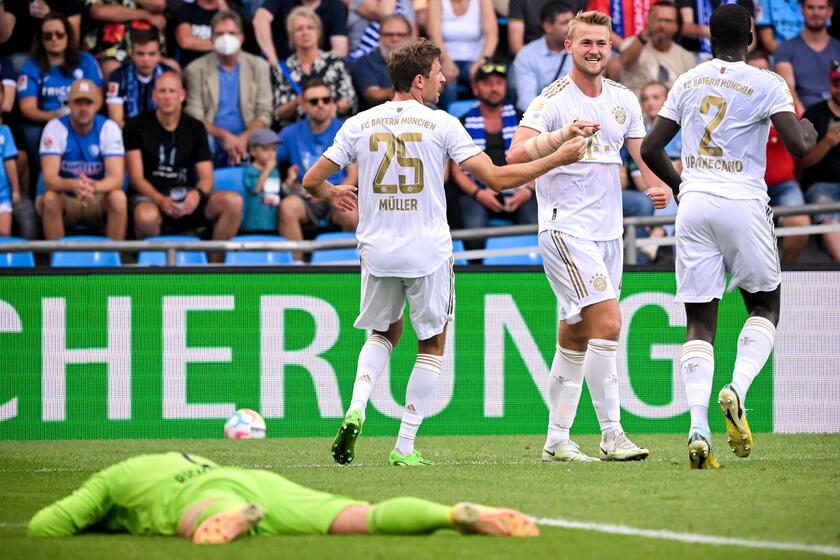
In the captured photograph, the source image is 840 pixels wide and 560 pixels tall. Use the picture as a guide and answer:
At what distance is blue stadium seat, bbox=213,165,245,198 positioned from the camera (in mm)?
13266

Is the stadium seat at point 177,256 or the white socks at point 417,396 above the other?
the stadium seat at point 177,256

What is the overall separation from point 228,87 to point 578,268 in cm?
683

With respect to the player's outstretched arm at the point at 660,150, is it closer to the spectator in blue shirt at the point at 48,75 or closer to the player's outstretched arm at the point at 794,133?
the player's outstretched arm at the point at 794,133

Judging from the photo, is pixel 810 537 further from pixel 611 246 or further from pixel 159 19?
pixel 159 19

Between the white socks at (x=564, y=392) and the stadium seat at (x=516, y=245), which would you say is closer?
the white socks at (x=564, y=392)

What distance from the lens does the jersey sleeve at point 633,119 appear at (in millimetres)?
8273

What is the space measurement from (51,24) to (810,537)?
34.9 feet

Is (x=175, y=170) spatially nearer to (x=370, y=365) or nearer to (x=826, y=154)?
(x=370, y=365)

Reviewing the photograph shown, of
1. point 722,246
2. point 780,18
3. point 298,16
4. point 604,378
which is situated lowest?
point 604,378

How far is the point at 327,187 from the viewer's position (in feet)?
26.2

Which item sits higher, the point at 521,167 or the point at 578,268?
the point at 521,167

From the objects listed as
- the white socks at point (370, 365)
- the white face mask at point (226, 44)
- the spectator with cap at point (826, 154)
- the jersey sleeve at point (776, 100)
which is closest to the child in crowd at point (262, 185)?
the white face mask at point (226, 44)

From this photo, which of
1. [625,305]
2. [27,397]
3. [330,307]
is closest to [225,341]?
[330,307]

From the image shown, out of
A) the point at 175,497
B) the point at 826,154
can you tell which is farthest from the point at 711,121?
the point at 826,154
